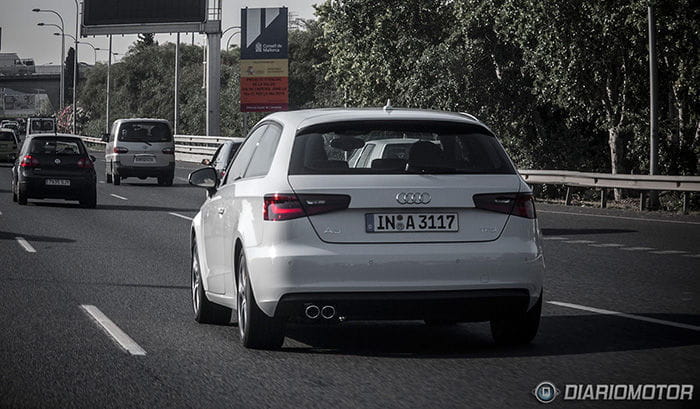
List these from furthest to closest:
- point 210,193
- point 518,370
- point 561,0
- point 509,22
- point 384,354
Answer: point 509,22
point 561,0
point 210,193
point 384,354
point 518,370

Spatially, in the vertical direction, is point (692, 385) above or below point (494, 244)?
below

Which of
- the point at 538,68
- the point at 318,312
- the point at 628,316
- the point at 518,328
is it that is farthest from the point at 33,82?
the point at 318,312

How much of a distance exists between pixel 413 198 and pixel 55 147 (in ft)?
68.7

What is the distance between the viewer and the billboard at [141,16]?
200 ft

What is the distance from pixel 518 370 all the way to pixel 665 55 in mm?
26355

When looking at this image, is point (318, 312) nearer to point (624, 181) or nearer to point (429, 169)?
point (429, 169)

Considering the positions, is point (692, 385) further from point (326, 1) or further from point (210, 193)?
point (326, 1)

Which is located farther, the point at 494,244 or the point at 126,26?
the point at 126,26

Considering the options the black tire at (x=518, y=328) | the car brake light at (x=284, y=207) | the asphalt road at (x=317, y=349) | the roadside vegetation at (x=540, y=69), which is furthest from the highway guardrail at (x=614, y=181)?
the car brake light at (x=284, y=207)

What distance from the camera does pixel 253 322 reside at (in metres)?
7.96

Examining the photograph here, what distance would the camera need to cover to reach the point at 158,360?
7.83 m

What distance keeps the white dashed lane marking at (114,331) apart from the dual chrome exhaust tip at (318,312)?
120cm

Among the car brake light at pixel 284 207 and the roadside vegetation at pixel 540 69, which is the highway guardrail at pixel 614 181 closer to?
the roadside vegetation at pixel 540 69

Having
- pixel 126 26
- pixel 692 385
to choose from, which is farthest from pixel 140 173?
pixel 692 385
